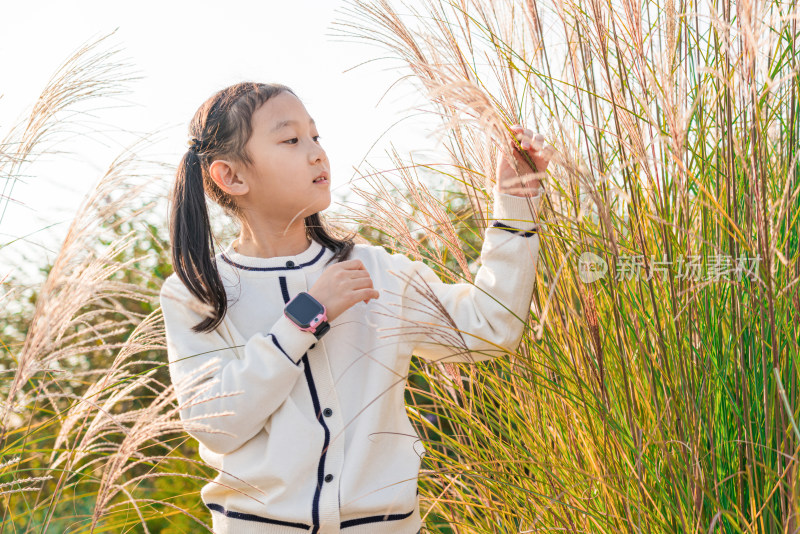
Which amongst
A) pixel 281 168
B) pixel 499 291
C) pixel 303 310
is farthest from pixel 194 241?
pixel 499 291

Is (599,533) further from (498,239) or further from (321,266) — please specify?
(321,266)

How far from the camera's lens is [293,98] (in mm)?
1661

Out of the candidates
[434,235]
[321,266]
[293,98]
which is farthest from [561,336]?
[293,98]

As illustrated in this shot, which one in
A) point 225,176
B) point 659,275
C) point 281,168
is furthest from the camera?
point 225,176

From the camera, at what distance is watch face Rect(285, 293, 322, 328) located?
56.0 inches

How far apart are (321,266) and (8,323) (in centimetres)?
215

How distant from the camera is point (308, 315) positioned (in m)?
1.43

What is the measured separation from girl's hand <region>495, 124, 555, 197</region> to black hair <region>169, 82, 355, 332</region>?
433 mm

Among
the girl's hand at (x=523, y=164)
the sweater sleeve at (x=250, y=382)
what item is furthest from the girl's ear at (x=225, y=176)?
the girl's hand at (x=523, y=164)

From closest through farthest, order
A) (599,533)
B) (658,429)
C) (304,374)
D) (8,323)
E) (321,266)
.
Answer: (658,429) < (599,533) < (304,374) < (321,266) < (8,323)

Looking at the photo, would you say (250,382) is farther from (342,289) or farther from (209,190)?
(209,190)

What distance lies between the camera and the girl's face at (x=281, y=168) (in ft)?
5.15

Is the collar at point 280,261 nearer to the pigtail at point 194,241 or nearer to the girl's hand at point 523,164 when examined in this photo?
the pigtail at point 194,241

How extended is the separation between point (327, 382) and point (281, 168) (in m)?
0.47
